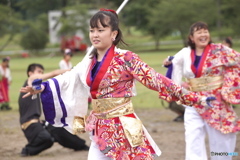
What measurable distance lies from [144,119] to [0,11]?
22.1 m

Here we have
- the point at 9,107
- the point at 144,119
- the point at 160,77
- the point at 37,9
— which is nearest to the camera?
the point at 160,77

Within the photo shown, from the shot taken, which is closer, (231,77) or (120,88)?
(120,88)

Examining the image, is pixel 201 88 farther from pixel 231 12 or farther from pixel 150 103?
pixel 231 12

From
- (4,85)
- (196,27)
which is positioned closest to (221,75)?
(196,27)

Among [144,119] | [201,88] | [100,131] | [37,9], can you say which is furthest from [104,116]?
[37,9]

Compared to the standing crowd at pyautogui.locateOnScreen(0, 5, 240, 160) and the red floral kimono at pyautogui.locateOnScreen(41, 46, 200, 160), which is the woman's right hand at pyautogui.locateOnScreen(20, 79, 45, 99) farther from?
the red floral kimono at pyautogui.locateOnScreen(41, 46, 200, 160)

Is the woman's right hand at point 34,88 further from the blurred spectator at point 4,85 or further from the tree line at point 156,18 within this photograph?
the tree line at point 156,18

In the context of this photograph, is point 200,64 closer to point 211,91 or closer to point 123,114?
point 211,91

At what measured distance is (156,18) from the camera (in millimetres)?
43719

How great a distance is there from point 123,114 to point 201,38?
237 centimetres

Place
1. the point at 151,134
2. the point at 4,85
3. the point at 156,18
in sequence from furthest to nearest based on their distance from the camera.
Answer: the point at 156,18 < the point at 4,85 < the point at 151,134

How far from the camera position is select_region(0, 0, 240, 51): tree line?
1617 inches

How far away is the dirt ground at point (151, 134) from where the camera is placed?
820 cm

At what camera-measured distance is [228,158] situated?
639cm
